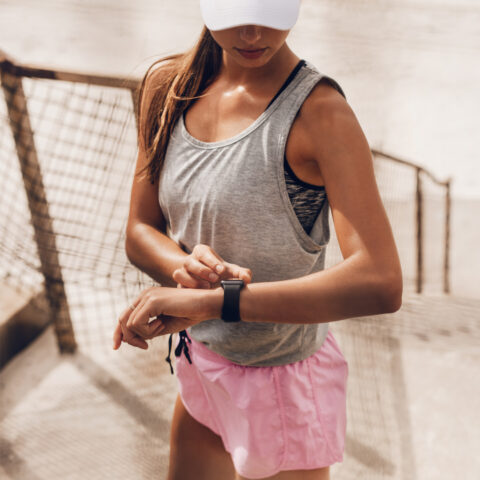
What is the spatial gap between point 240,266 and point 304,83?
11.4 inches

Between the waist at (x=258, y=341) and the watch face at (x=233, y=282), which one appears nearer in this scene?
the watch face at (x=233, y=282)

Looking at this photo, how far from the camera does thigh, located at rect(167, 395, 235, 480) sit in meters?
1.05

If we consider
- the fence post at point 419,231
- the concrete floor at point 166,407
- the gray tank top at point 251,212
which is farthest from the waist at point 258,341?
the fence post at point 419,231

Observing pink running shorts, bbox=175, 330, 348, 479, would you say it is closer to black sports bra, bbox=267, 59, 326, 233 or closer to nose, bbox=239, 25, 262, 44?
black sports bra, bbox=267, 59, 326, 233

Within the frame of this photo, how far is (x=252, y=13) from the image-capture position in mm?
710

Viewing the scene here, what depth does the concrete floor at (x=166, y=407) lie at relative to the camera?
174 centimetres

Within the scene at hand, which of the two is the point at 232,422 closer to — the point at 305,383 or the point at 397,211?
the point at 305,383

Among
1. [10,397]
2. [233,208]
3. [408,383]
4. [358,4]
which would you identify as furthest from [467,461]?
[358,4]

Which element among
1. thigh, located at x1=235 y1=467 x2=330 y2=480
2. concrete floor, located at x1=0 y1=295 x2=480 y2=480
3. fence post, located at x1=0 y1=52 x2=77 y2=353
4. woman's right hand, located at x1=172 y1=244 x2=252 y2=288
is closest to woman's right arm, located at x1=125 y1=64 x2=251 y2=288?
woman's right hand, located at x1=172 y1=244 x2=252 y2=288

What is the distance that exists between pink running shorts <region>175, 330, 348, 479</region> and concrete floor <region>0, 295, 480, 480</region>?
2.79 feet

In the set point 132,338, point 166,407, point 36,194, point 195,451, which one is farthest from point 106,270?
point 132,338

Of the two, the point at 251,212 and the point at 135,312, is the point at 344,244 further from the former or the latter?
the point at 135,312

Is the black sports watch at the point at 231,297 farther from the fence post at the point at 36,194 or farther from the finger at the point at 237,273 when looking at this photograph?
the fence post at the point at 36,194

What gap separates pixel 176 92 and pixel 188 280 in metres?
0.32
